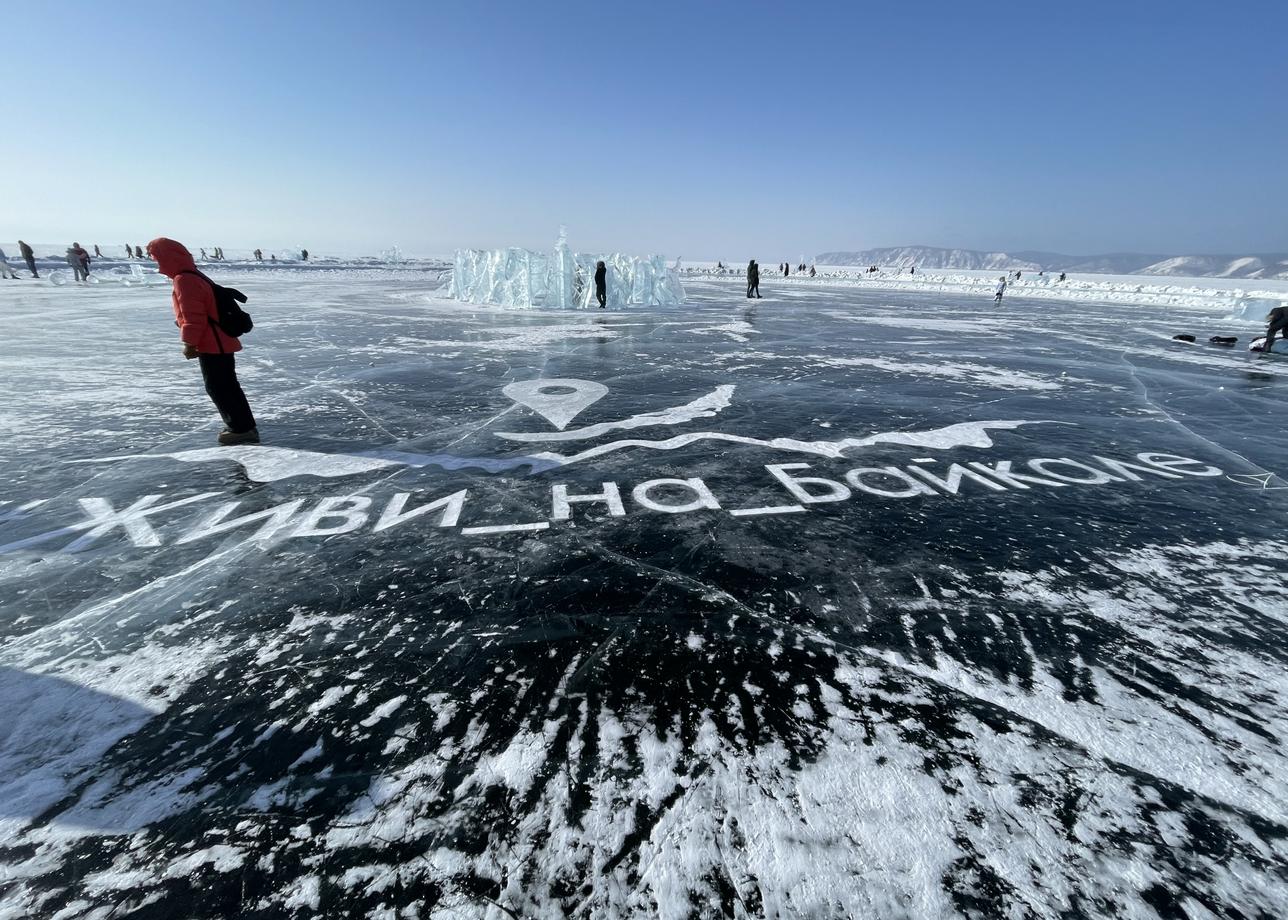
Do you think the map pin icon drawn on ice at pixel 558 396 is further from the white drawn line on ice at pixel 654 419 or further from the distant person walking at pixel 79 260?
the distant person walking at pixel 79 260

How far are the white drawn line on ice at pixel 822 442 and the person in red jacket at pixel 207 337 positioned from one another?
110 inches

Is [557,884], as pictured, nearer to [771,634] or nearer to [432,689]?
[432,689]

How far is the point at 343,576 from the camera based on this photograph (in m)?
2.82

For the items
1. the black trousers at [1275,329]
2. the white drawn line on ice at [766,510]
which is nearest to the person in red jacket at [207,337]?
the white drawn line on ice at [766,510]

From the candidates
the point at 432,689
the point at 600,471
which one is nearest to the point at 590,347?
the point at 600,471

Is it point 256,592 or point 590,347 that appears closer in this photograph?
point 256,592

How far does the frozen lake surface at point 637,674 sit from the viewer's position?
147cm

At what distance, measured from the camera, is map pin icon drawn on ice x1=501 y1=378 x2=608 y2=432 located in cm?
603

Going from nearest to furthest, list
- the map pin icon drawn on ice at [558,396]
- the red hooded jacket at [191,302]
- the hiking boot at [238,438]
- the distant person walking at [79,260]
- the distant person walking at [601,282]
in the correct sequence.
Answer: the red hooded jacket at [191,302]
the hiking boot at [238,438]
the map pin icon drawn on ice at [558,396]
the distant person walking at [601,282]
the distant person walking at [79,260]

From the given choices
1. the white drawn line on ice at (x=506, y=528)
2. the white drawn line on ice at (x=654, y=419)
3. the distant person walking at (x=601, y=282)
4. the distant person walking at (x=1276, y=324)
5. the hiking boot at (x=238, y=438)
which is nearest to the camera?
the white drawn line on ice at (x=506, y=528)

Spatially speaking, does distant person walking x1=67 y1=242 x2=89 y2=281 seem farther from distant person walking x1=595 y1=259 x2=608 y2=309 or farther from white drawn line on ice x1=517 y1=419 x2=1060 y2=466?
white drawn line on ice x1=517 y1=419 x2=1060 y2=466

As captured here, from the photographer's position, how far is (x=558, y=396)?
6836mm

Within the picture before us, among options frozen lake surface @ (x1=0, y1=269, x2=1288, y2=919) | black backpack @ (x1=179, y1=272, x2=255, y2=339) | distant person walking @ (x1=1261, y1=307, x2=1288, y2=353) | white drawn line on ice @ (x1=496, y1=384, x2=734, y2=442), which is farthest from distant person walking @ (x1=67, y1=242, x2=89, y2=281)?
distant person walking @ (x1=1261, y1=307, x2=1288, y2=353)

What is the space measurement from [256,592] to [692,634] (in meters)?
2.21
